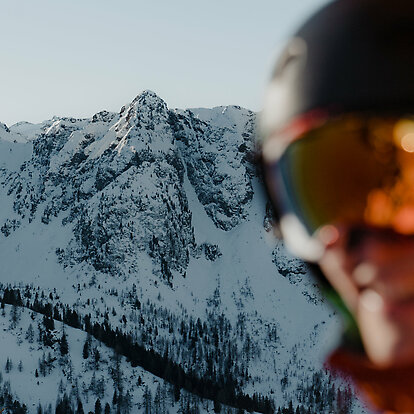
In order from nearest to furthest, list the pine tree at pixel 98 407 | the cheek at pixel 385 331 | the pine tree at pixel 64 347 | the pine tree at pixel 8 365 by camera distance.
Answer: the cheek at pixel 385 331, the pine tree at pixel 98 407, the pine tree at pixel 8 365, the pine tree at pixel 64 347

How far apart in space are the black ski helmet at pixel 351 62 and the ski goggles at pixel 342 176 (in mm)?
52

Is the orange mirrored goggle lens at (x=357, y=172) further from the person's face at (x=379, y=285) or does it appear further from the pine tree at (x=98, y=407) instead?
the pine tree at (x=98, y=407)

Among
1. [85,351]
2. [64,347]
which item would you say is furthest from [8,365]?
[85,351]

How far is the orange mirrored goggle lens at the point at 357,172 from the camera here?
6.04ft

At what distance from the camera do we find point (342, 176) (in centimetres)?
196

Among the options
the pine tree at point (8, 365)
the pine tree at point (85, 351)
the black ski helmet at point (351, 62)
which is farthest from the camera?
the pine tree at point (85, 351)

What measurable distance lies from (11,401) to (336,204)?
556 ft

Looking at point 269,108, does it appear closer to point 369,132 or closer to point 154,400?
point 369,132

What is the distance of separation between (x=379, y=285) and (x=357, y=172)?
33 centimetres

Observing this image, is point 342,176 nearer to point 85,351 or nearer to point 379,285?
point 379,285

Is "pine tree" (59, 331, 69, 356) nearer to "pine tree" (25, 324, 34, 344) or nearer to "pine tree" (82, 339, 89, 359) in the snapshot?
"pine tree" (82, 339, 89, 359)

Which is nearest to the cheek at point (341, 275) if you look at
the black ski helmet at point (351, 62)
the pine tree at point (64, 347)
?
the black ski helmet at point (351, 62)

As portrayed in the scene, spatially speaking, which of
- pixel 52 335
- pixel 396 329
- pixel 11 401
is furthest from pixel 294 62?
pixel 52 335

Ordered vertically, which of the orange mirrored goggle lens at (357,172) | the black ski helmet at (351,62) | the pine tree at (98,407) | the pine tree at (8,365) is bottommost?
the orange mirrored goggle lens at (357,172)
